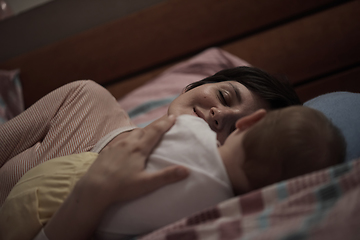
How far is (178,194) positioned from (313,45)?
1.26m

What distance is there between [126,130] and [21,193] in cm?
37

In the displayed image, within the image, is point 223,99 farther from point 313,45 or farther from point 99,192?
point 313,45

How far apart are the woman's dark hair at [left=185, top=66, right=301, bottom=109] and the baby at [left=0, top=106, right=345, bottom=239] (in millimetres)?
325

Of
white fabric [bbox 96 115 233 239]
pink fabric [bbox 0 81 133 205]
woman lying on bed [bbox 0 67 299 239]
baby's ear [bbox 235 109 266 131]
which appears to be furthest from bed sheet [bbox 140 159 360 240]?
pink fabric [bbox 0 81 133 205]

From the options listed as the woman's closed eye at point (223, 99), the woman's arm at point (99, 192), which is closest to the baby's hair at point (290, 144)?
the woman's arm at point (99, 192)

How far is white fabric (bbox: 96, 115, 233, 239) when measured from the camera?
0.68 meters

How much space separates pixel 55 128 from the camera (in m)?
1.03

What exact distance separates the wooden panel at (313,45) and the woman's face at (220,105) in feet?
2.21

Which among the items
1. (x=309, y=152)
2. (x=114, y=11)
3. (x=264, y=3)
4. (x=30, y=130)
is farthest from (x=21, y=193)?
(x=264, y=3)

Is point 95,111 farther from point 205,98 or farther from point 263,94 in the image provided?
point 263,94

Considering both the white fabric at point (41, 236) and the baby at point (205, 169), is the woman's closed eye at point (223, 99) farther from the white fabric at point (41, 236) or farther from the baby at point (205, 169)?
the white fabric at point (41, 236)

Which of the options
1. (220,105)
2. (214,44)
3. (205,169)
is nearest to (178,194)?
(205,169)

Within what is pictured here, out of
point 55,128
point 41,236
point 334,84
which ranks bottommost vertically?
point 334,84

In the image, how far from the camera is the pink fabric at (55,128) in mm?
965
